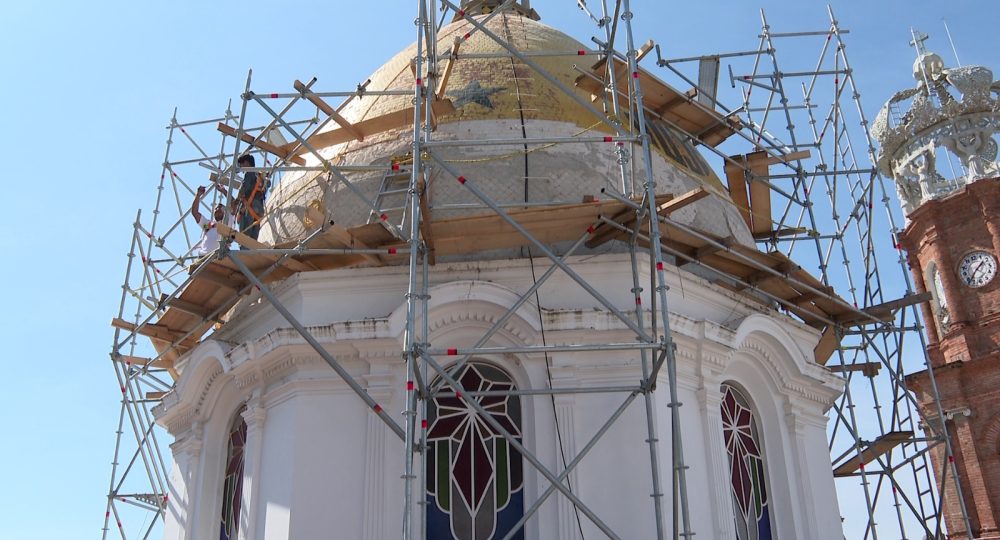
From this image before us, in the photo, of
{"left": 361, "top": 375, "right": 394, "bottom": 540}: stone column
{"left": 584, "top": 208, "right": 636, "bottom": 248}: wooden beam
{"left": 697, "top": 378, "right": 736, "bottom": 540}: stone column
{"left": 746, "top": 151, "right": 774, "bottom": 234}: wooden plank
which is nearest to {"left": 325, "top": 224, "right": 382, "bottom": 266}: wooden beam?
{"left": 361, "top": 375, "right": 394, "bottom": 540}: stone column

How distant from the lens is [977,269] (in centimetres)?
2998

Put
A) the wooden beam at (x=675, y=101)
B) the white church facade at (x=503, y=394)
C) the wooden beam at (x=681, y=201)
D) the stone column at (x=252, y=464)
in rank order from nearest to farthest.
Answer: the wooden beam at (x=681, y=201)
the white church facade at (x=503, y=394)
the stone column at (x=252, y=464)
the wooden beam at (x=675, y=101)

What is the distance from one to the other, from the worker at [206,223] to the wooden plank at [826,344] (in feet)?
25.0

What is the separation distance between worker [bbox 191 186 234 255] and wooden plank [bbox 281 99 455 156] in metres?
1.24

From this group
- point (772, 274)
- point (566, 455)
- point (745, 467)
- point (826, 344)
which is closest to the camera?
point (566, 455)

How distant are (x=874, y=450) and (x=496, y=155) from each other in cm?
611

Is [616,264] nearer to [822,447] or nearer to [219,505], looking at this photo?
[822,447]

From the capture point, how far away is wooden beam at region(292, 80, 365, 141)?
38.9 ft

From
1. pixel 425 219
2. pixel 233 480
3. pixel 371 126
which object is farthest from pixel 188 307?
pixel 425 219

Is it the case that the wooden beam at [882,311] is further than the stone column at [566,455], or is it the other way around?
the wooden beam at [882,311]

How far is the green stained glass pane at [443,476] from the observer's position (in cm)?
1039

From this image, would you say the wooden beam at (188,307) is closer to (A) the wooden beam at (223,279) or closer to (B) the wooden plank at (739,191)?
(A) the wooden beam at (223,279)

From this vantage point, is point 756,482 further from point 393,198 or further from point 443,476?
point 393,198

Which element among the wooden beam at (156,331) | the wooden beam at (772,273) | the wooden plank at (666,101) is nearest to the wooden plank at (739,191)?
the wooden plank at (666,101)
